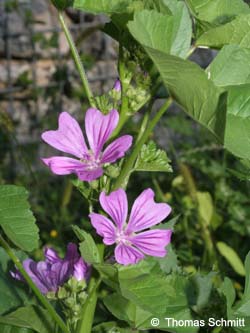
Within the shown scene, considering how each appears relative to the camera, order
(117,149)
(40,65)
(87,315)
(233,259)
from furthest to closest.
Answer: (40,65) < (233,259) < (87,315) < (117,149)

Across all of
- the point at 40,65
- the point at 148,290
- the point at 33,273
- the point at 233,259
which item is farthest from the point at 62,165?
the point at 40,65

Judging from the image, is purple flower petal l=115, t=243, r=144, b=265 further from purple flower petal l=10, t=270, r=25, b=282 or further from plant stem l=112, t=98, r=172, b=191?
purple flower petal l=10, t=270, r=25, b=282

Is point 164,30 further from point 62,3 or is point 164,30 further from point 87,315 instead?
point 87,315

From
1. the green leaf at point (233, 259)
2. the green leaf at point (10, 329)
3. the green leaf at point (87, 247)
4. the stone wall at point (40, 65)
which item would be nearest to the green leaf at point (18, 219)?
the green leaf at point (87, 247)

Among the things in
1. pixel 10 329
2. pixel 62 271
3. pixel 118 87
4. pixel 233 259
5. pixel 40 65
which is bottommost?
pixel 40 65

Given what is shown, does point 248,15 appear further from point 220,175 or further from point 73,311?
point 220,175

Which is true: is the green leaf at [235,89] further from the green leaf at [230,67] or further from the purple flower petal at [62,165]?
the purple flower petal at [62,165]

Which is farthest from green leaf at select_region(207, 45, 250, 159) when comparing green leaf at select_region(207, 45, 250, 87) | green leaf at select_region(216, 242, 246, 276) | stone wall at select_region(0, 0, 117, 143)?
stone wall at select_region(0, 0, 117, 143)
